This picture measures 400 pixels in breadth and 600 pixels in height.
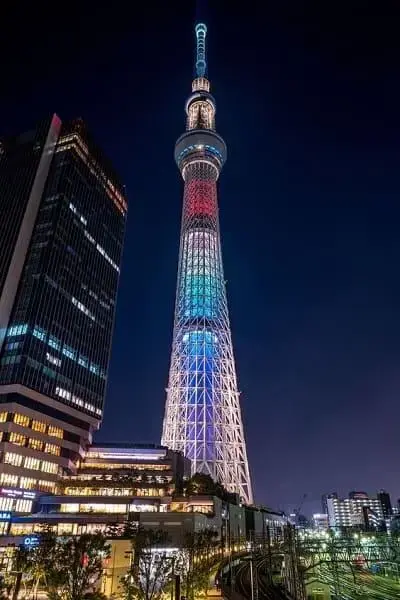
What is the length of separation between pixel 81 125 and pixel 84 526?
260ft

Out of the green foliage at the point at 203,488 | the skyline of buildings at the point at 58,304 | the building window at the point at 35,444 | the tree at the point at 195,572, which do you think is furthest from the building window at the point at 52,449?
the tree at the point at 195,572

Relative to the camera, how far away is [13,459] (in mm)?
65688

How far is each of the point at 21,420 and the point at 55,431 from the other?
8476 millimetres

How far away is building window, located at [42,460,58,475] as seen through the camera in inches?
2823

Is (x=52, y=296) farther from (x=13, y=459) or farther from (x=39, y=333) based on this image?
(x=13, y=459)

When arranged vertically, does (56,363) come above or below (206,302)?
below

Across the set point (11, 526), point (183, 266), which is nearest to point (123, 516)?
point (11, 526)

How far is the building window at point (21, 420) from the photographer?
6850 centimetres

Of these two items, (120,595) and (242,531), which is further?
(242,531)

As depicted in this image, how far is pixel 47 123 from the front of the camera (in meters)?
94.1

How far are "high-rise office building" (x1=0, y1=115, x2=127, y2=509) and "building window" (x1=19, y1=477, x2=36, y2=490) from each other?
14 centimetres

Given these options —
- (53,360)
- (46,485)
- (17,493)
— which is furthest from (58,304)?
(17,493)

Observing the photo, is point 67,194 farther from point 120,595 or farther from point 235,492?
point 120,595

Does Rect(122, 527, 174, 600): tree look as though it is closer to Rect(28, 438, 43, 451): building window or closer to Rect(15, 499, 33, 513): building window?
Rect(15, 499, 33, 513): building window
